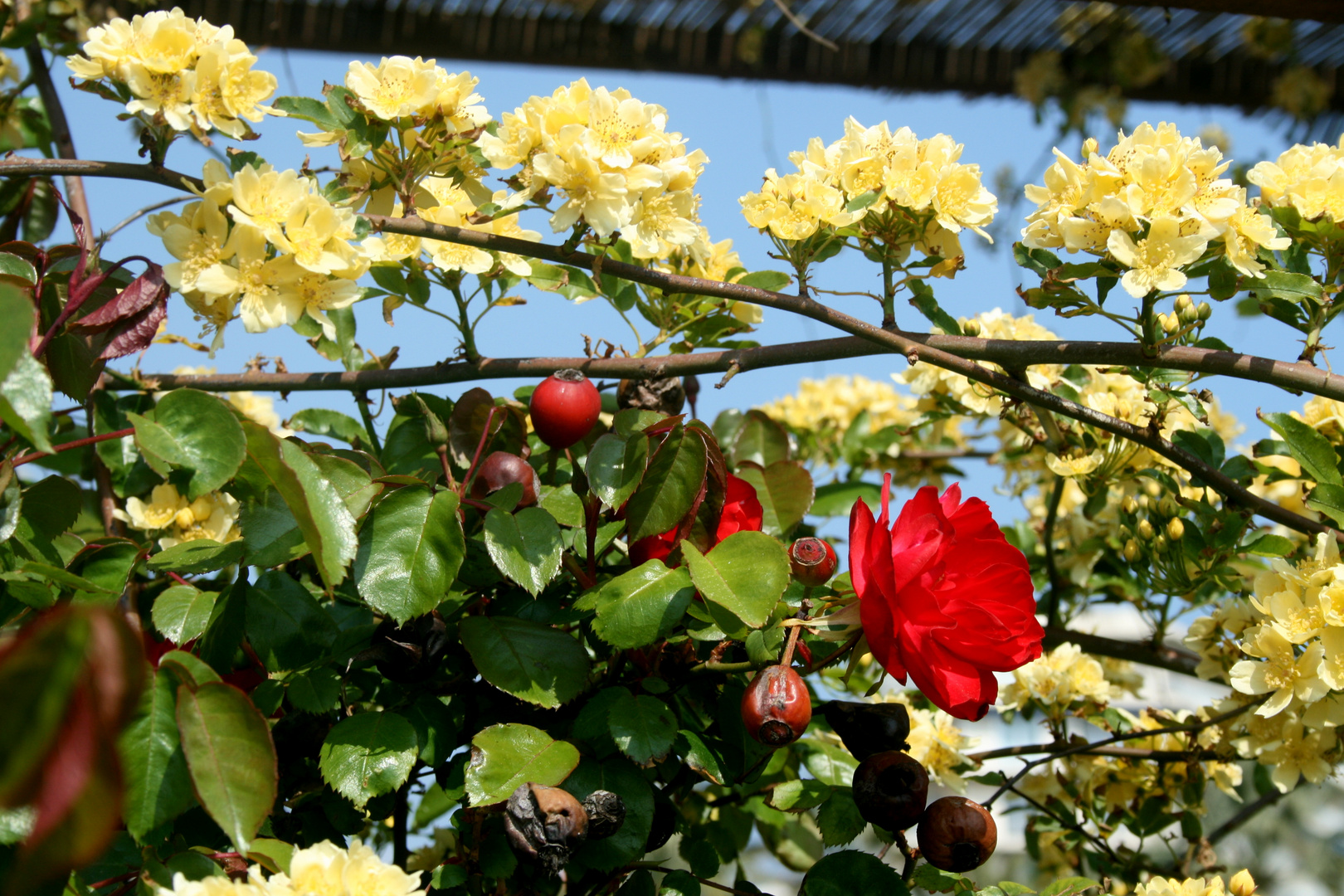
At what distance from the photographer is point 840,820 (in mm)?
→ 722

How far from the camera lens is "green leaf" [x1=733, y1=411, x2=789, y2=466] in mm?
1001

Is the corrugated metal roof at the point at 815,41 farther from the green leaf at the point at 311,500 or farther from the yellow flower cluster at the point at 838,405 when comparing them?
the green leaf at the point at 311,500

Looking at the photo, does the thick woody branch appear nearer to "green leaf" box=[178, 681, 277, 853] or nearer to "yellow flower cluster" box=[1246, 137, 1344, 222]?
"yellow flower cluster" box=[1246, 137, 1344, 222]

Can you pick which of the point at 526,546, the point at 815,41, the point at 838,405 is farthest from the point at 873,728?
the point at 815,41

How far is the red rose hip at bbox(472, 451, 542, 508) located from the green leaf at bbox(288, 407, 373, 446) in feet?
1.00

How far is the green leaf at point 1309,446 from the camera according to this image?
33.6 inches

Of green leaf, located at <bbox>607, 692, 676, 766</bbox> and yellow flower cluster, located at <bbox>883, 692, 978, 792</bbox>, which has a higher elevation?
green leaf, located at <bbox>607, 692, 676, 766</bbox>

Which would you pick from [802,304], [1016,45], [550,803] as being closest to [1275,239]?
[802,304]

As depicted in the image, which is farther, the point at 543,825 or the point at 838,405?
Result: the point at 838,405

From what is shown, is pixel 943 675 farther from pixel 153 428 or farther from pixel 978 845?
pixel 153 428

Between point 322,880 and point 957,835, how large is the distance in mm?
383

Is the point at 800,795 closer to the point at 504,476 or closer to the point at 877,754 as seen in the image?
the point at 877,754

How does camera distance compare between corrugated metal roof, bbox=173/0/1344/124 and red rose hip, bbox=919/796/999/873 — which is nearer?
red rose hip, bbox=919/796/999/873

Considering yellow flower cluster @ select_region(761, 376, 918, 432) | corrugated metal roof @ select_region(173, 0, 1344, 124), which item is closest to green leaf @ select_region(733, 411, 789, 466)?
yellow flower cluster @ select_region(761, 376, 918, 432)
